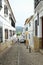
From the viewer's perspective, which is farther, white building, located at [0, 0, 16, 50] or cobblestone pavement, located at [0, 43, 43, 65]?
white building, located at [0, 0, 16, 50]

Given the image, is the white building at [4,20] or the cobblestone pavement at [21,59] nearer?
the cobblestone pavement at [21,59]

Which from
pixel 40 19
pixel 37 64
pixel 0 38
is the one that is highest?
pixel 40 19

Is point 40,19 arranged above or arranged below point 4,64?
above

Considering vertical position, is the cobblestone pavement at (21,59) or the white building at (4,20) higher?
the white building at (4,20)

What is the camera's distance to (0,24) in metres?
21.4

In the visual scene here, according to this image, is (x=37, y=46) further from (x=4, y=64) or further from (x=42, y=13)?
(x=4, y=64)

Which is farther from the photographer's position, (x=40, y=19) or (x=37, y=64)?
(x=40, y=19)

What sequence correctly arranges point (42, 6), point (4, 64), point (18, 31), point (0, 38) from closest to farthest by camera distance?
point (4, 64) → point (42, 6) → point (0, 38) → point (18, 31)

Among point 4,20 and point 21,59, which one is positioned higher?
point 4,20

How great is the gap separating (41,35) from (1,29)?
403 cm

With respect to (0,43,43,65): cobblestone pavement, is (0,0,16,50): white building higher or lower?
higher

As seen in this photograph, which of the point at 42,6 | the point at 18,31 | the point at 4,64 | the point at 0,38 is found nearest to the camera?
the point at 4,64

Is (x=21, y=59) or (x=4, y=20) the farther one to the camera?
(x=4, y=20)

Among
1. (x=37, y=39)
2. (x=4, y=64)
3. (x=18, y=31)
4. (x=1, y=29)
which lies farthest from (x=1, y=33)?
(x=18, y=31)
